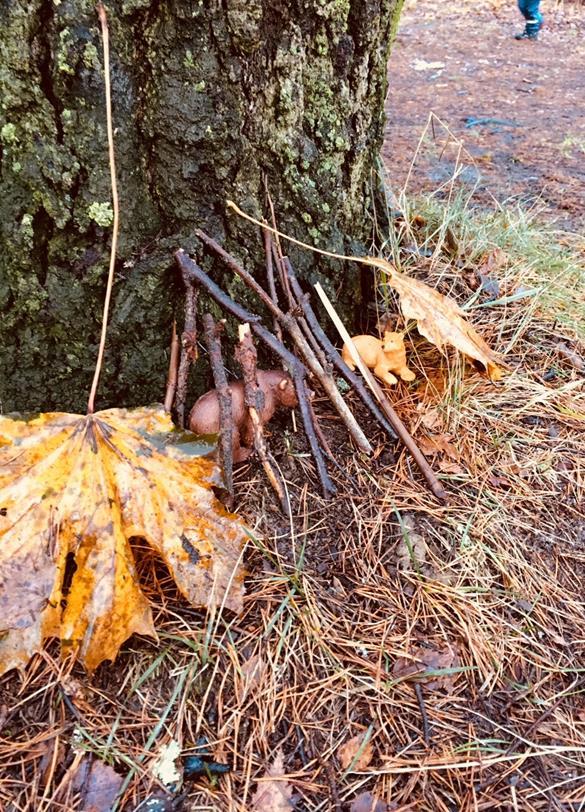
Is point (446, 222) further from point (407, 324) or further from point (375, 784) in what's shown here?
point (375, 784)

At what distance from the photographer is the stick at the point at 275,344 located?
66.0 inches

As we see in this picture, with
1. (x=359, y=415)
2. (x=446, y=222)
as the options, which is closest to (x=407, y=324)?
(x=359, y=415)

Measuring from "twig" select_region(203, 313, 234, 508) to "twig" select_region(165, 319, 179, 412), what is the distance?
0.11 metres

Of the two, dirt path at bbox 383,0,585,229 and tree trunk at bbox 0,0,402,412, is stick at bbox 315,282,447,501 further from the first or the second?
dirt path at bbox 383,0,585,229

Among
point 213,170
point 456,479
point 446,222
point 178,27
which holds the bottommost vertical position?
point 456,479

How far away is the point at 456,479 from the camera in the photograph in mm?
1794

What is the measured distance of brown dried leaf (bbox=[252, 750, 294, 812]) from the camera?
1.25 m

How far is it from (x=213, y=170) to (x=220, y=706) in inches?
49.2

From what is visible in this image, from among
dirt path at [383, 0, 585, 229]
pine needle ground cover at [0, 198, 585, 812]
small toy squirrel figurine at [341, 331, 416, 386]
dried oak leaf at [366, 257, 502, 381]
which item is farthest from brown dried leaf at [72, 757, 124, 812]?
dirt path at [383, 0, 585, 229]

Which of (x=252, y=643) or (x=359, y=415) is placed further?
(x=359, y=415)

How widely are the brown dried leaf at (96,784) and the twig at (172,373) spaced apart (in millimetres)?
791

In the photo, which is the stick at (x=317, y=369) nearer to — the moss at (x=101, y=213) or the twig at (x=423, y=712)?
the moss at (x=101, y=213)

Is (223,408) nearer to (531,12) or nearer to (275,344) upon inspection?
(275,344)

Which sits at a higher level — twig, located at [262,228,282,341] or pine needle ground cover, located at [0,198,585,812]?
twig, located at [262,228,282,341]
